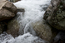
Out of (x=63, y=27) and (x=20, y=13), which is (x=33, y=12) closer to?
(x=20, y=13)

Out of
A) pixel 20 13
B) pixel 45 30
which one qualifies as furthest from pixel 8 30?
pixel 45 30

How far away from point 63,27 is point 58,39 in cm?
68

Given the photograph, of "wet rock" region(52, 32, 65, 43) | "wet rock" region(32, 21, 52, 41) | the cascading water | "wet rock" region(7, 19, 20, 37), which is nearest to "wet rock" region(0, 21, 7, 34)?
"wet rock" region(7, 19, 20, 37)

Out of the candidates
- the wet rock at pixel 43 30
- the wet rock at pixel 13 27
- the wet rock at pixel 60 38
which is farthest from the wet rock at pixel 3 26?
the wet rock at pixel 60 38

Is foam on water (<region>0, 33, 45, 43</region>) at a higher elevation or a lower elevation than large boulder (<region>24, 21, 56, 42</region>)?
lower

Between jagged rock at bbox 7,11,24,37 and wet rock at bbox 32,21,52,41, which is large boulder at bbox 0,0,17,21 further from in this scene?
wet rock at bbox 32,21,52,41

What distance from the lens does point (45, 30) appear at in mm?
3320

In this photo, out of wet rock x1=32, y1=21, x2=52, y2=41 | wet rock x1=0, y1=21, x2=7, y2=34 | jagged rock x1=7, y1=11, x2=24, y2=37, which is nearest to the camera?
wet rock x1=32, y1=21, x2=52, y2=41

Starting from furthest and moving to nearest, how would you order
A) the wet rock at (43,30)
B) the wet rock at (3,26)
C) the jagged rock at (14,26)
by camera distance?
the wet rock at (3,26) < the jagged rock at (14,26) < the wet rock at (43,30)

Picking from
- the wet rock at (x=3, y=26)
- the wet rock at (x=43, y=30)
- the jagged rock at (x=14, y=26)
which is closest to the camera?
the wet rock at (x=43, y=30)

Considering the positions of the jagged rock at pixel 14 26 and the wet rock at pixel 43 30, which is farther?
the jagged rock at pixel 14 26

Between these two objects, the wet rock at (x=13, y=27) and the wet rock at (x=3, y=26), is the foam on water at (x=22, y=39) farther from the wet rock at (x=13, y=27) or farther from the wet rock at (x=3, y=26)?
the wet rock at (x=3, y=26)

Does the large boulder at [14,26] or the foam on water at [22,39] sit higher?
the large boulder at [14,26]

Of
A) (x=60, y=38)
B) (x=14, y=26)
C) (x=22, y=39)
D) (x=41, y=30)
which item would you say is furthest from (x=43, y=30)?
(x=14, y=26)
